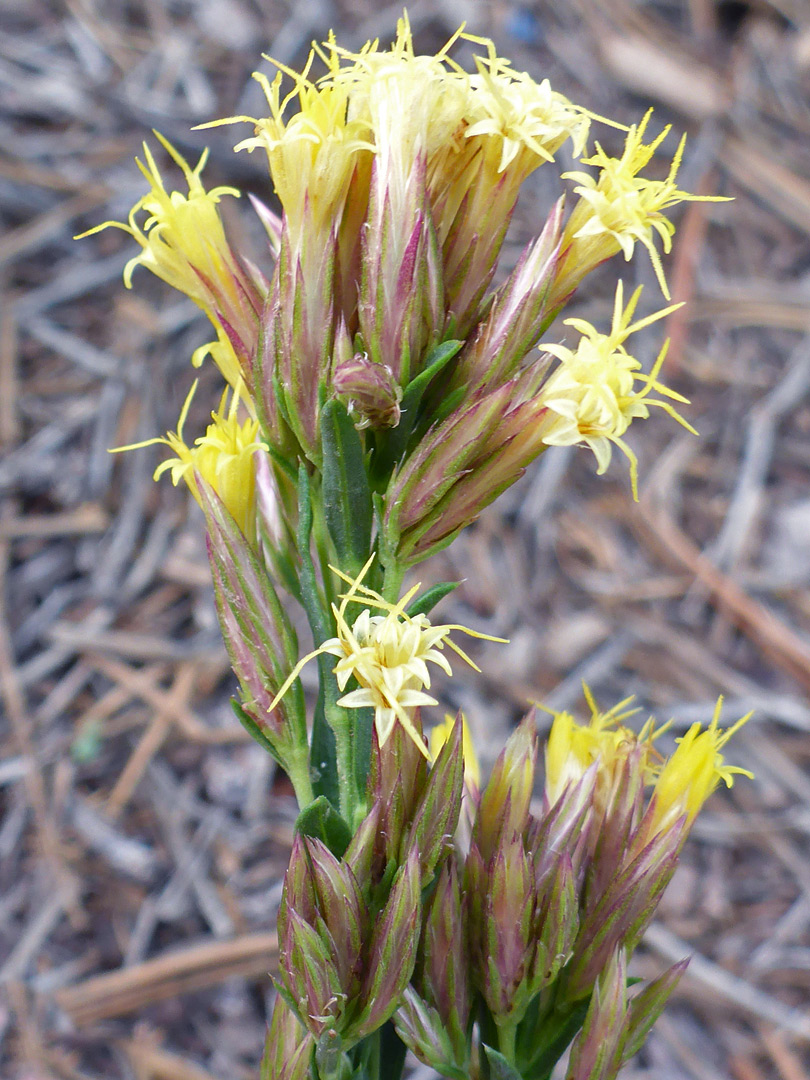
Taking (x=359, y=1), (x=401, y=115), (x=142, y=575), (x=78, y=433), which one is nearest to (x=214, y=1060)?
(x=142, y=575)

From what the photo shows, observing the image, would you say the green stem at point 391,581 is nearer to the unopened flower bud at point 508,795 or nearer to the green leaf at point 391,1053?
the unopened flower bud at point 508,795

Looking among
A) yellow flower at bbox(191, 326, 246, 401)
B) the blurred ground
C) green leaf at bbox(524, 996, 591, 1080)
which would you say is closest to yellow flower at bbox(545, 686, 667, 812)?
green leaf at bbox(524, 996, 591, 1080)

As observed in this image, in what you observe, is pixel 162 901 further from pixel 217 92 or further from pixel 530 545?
pixel 217 92

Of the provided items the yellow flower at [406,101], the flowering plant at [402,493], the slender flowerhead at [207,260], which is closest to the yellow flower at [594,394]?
the flowering plant at [402,493]

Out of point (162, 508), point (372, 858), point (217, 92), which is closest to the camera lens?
point (372, 858)

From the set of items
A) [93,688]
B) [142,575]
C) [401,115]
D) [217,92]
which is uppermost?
[217,92]

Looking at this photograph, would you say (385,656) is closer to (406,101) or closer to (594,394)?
(594,394)
